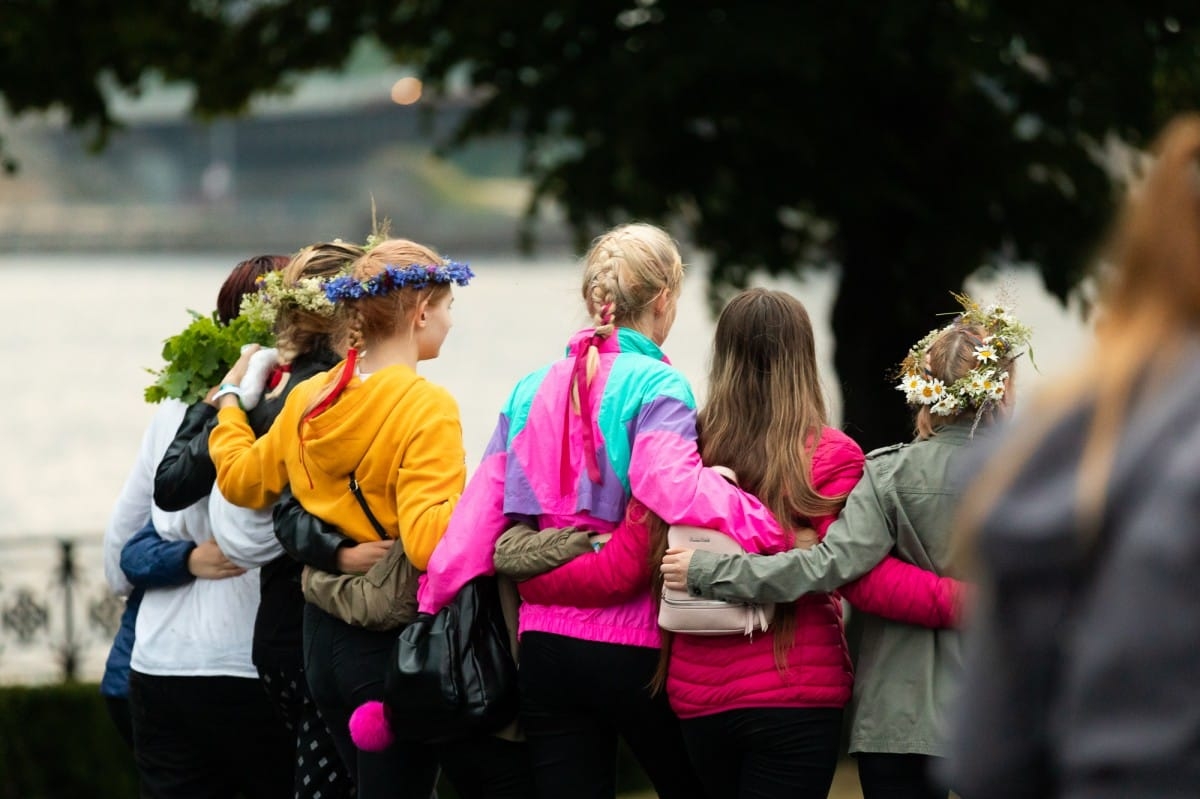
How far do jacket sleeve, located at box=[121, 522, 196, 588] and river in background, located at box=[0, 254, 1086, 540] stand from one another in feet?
20.9

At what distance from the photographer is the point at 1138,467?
1286 millimetres

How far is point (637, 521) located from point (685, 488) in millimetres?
151

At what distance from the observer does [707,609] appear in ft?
10.9

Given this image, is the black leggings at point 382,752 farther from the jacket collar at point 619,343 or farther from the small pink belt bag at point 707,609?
the jacket collar at point 619,343

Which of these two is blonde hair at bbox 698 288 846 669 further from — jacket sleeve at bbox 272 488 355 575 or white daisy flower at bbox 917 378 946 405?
jacket sleeve at bbox 272 488 355 575

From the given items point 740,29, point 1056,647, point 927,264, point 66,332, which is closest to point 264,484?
point 1056,647

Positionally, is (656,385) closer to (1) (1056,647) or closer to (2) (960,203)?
(1) (1056,647)

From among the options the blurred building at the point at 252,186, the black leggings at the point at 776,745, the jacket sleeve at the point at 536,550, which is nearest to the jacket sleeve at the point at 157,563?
the jacket sleeve at the point at 536,550

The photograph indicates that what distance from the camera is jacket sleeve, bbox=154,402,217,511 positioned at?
4.02 m

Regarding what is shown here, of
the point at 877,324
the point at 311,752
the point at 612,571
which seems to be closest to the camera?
the point at 612,571

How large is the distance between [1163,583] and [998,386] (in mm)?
2092

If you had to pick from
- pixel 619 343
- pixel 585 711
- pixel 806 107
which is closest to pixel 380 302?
pixel 619 343

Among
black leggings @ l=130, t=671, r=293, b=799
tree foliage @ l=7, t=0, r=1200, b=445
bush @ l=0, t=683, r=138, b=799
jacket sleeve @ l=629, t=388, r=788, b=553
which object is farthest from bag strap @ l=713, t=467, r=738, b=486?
bush @ l=0, t=683, r=138, b=799

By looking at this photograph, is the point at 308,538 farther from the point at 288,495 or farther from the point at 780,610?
the point at 780,610
